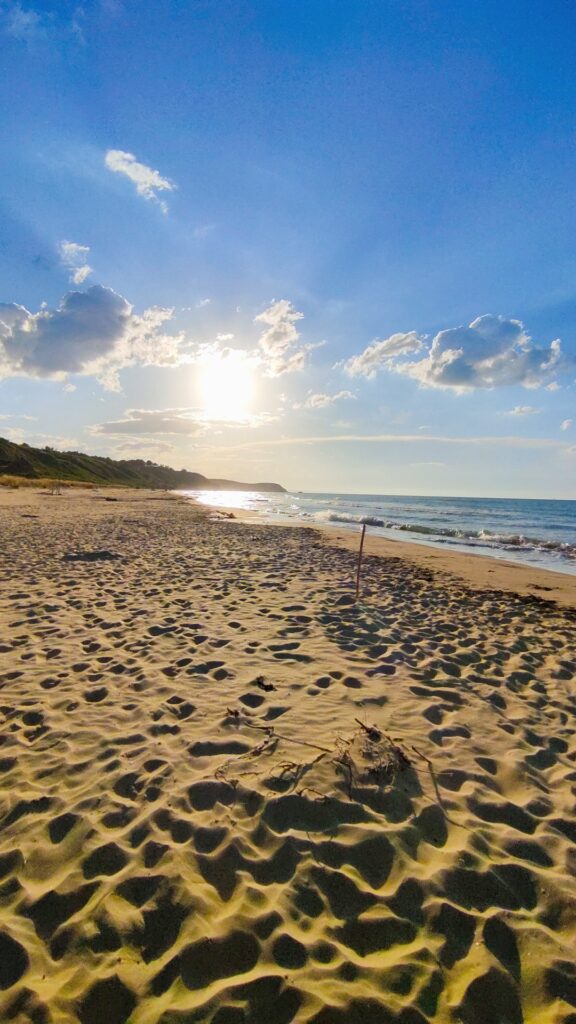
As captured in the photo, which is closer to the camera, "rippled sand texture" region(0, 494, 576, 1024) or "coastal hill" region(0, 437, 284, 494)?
"rippled sand texture" region(0, 494, 576, 1024)

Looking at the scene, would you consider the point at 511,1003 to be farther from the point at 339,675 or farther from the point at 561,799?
the point at 339,675

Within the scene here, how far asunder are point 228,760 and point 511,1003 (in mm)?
2752

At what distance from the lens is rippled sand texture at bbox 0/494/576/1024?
8.70ft

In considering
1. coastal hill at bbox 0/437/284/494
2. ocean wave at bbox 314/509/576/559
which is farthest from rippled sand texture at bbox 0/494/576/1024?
coastal hill at bbox 0/437/284/494

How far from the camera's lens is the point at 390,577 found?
1448 centimetres

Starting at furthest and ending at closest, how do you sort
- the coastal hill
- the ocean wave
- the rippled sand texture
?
1. the coastal hill
2. the ocean wave
3. the rippled sand texture

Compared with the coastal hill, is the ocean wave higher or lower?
lower

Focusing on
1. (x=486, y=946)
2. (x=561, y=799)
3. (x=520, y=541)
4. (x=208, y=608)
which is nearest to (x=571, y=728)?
(x=561, y=799)

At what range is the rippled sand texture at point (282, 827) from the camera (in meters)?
2.65

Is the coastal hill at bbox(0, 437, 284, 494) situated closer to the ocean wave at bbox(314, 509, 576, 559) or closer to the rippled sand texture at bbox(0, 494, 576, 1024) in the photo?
the ocean wave at bbox(314, 509, 576, 559)

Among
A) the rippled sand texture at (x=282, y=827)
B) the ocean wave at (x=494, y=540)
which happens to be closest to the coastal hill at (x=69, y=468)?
the ocean wave at (x=494, y=540)

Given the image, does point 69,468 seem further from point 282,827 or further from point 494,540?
point 282,827

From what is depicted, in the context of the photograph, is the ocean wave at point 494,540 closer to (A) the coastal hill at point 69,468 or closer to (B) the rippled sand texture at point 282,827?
(B) the rippled sand texture at point 282,827

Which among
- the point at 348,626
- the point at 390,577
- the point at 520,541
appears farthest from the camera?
the point at 520,541
